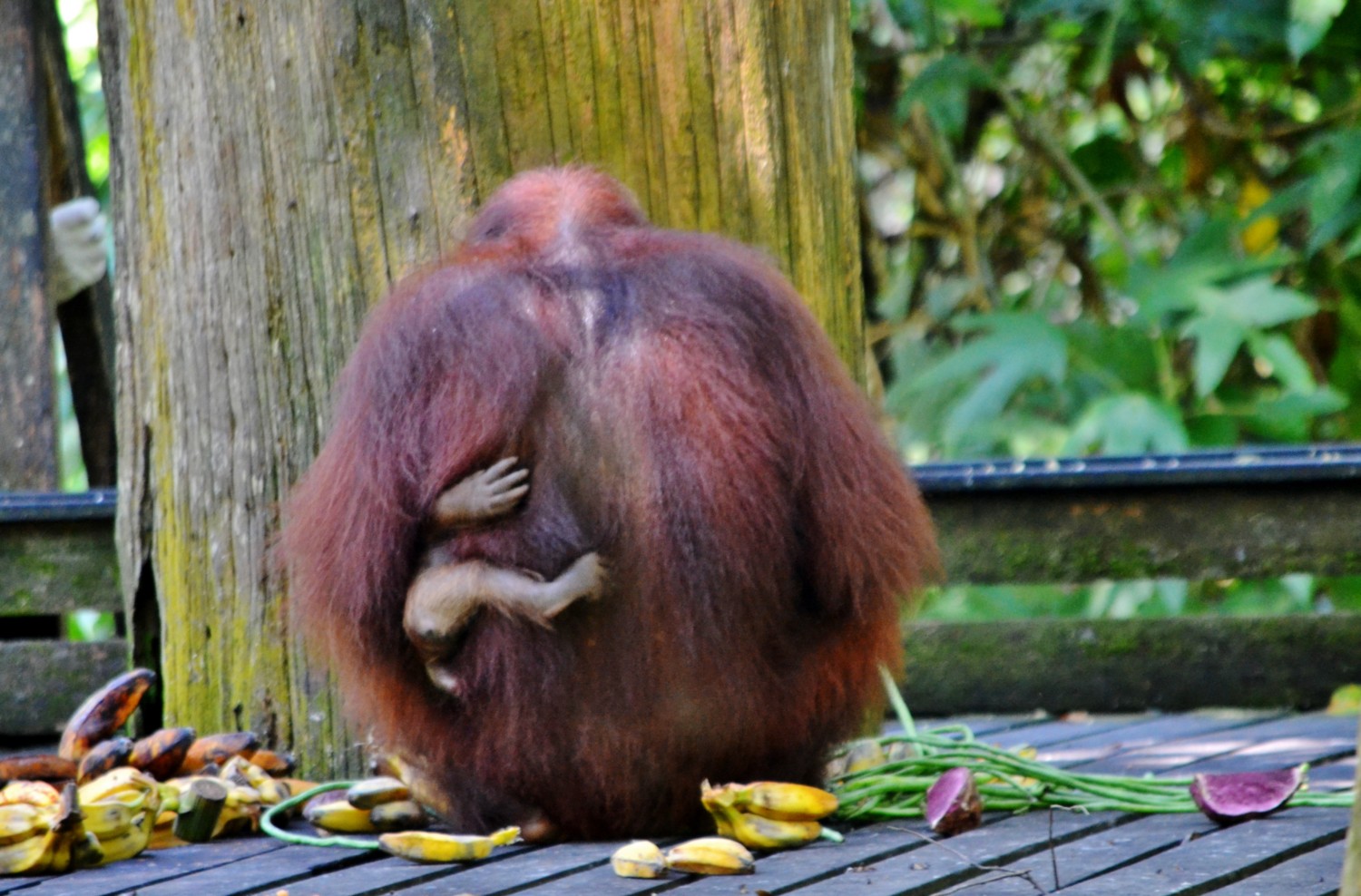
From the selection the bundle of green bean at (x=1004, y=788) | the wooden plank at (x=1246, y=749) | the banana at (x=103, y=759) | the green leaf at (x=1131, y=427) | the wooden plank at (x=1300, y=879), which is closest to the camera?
the wooden plank at (x=1300, y=879)

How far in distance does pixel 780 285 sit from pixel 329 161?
91cm

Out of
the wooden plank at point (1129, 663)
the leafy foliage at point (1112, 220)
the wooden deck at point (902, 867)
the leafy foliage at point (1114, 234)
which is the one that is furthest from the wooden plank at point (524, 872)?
the leafy foliage at point (1112, 220)

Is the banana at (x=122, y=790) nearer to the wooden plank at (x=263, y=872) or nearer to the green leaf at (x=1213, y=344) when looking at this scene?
the wooden plank at (x=263, y=872)

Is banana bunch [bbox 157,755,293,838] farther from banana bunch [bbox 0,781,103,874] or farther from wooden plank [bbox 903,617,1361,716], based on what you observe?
wooden plank [bbox 903,617,1361,716]

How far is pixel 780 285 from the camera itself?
8.82 ft

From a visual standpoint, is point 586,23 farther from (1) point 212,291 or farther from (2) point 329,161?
(1) point 212,291

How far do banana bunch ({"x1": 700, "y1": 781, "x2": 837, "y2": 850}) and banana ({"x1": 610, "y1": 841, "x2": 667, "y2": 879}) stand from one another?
17 centimetres

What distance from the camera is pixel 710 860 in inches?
94.2

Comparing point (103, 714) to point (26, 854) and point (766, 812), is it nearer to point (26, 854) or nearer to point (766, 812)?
point (26, 854)

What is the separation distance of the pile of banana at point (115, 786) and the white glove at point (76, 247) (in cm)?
178

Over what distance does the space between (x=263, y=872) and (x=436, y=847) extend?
0.25 meters

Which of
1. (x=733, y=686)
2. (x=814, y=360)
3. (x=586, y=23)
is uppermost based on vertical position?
(x=586, y=23)

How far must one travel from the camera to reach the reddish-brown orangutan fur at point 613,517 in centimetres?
254

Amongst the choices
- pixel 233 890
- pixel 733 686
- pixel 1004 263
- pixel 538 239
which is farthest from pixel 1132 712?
pixel 1004 263
